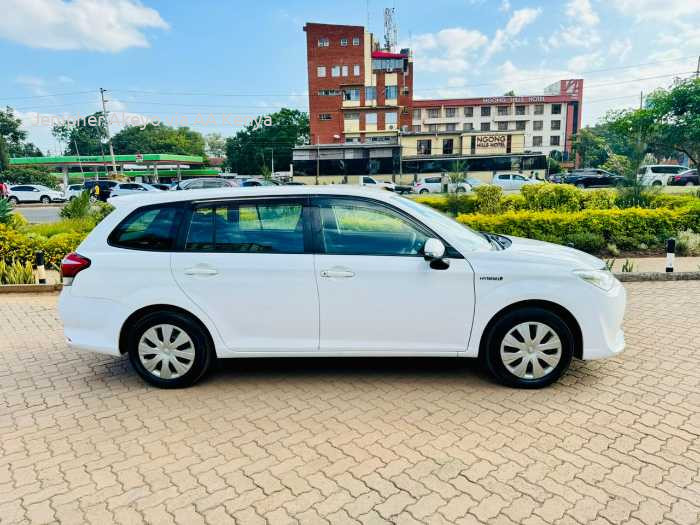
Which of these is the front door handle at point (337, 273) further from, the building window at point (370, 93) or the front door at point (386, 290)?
the building window at point (370, 93)

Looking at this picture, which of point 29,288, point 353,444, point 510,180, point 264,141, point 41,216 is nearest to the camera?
point 353,444

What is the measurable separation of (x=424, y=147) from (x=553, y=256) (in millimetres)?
47374

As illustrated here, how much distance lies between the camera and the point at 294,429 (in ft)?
11.4

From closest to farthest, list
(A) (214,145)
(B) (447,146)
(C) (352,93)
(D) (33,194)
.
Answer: (D) (33,194), (B) (447,146), (C) (352,93), (A) (214,145)

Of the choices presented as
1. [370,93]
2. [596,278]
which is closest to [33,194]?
[370,93]

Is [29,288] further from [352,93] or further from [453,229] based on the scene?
[352,93]

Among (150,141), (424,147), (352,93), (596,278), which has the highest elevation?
(352,93)

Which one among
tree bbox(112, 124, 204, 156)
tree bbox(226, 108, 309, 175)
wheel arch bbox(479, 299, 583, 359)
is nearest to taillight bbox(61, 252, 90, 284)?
wheel arch bbox(479, 299, 583, 359)

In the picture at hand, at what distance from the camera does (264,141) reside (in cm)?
7081

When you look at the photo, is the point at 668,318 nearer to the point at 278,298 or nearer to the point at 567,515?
the point at 567,515

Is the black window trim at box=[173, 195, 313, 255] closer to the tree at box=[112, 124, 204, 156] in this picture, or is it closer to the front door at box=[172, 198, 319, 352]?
the front door at box=[172, 198, 319, 352]

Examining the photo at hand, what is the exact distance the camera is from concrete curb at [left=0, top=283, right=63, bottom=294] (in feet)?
26.7

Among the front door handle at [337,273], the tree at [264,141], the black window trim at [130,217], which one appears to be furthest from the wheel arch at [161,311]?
the tree at [264,141]

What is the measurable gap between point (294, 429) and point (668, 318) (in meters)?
4.95
